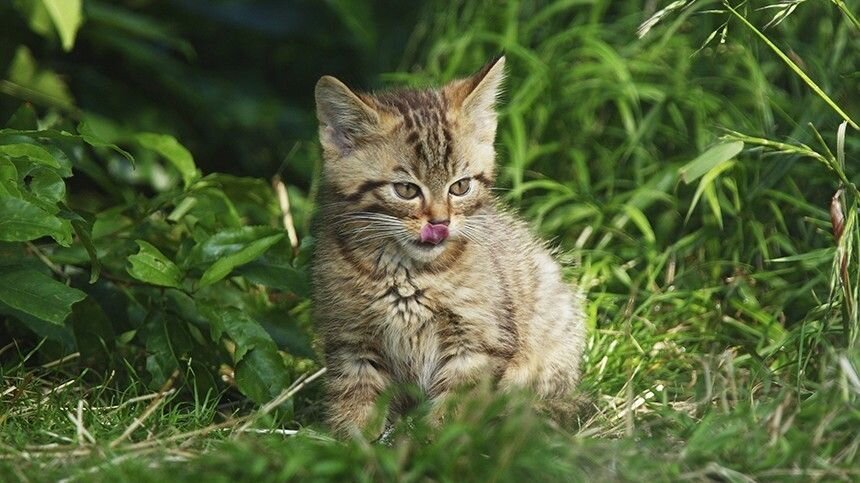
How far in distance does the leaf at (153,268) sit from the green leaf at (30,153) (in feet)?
1.54

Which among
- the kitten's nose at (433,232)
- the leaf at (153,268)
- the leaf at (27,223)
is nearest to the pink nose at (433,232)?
the kitten's nose at (433,232)

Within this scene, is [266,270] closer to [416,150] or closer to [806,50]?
[416,150]

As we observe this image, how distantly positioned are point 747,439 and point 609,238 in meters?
2.53

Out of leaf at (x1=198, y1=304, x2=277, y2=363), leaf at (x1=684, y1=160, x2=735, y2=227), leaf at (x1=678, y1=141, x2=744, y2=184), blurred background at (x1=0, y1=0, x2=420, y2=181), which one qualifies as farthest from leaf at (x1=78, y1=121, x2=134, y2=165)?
leaf at (x1=684, y1=160, x2=735, y2=227)

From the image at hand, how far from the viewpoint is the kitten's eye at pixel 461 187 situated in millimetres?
4344

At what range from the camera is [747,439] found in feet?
11.6

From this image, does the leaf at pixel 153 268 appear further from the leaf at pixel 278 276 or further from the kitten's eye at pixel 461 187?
the kitten's eye at pixel 461 187

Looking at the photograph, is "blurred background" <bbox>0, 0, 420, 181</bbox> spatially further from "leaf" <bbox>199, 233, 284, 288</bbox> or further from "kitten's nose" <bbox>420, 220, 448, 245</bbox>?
"kitten's nose" <bbox>420, 220, 448, 245</bbox>

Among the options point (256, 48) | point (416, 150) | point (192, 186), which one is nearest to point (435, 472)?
point (416, 150)

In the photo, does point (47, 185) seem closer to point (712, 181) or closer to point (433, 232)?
point (433, 232)

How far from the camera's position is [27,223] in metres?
4.33

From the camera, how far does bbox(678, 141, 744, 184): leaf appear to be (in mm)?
4254

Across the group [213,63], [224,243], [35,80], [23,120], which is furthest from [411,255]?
[213,63]

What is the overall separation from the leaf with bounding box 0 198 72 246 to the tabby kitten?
0.88m
